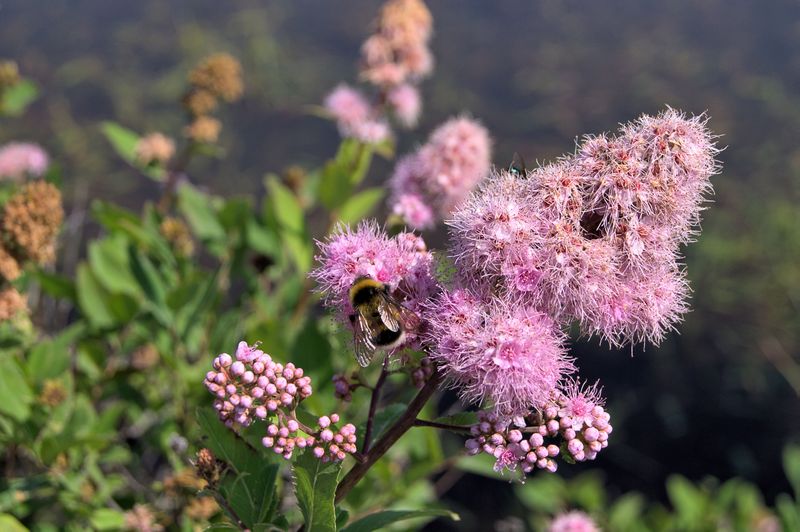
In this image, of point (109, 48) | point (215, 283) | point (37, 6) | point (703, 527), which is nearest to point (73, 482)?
point (215, 283)

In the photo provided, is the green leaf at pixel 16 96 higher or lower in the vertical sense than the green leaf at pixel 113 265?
higher

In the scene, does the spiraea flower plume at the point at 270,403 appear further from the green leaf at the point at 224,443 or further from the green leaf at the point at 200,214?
the green leaf at the point at 200,214

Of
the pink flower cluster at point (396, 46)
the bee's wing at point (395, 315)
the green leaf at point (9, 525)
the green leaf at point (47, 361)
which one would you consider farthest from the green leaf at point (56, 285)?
the bee's wing at point (395, 315)

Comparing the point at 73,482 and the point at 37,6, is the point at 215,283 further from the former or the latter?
the point at 37,6

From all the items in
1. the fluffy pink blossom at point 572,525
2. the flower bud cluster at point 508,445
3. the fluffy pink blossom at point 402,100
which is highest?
the fluffy pink blossom at point 402,100

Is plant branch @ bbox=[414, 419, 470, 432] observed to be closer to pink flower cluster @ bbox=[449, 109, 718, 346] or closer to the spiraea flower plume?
the spiraea flower plume

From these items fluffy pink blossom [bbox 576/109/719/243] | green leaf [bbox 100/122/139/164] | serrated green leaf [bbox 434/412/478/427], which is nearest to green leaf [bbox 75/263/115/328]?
green leaf [bbox 100/122/139/164]
